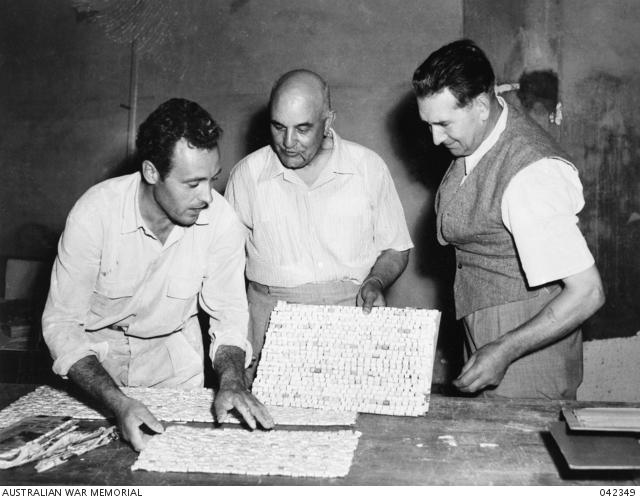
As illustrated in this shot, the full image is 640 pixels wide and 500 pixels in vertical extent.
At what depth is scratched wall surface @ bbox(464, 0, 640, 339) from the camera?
3992 millimetres

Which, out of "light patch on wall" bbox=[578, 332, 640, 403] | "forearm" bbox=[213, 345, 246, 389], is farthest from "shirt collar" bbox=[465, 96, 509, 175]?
"light patch on wall" bbox=[578, 332, 640, 403]

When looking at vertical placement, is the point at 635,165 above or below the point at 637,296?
above

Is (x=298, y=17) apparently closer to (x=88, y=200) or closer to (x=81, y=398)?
(x=88, y=200)

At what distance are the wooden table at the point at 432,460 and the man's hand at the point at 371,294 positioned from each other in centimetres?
47

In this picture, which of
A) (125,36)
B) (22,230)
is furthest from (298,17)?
(22,230)

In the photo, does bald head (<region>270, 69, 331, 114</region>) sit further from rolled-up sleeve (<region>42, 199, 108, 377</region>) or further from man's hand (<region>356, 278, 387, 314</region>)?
rolled-up sleeve (<region>42, 199, 108, 377</region>)

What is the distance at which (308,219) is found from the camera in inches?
102

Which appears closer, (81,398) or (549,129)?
(81,398)

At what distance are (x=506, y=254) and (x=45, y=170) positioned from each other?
3.78 metres

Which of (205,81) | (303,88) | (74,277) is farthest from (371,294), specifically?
(205,81)

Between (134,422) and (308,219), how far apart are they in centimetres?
123

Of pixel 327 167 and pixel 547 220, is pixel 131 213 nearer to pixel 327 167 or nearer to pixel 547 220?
pixel 327 167

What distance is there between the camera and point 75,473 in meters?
1.44

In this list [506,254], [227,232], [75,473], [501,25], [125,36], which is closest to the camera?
[75,473]
